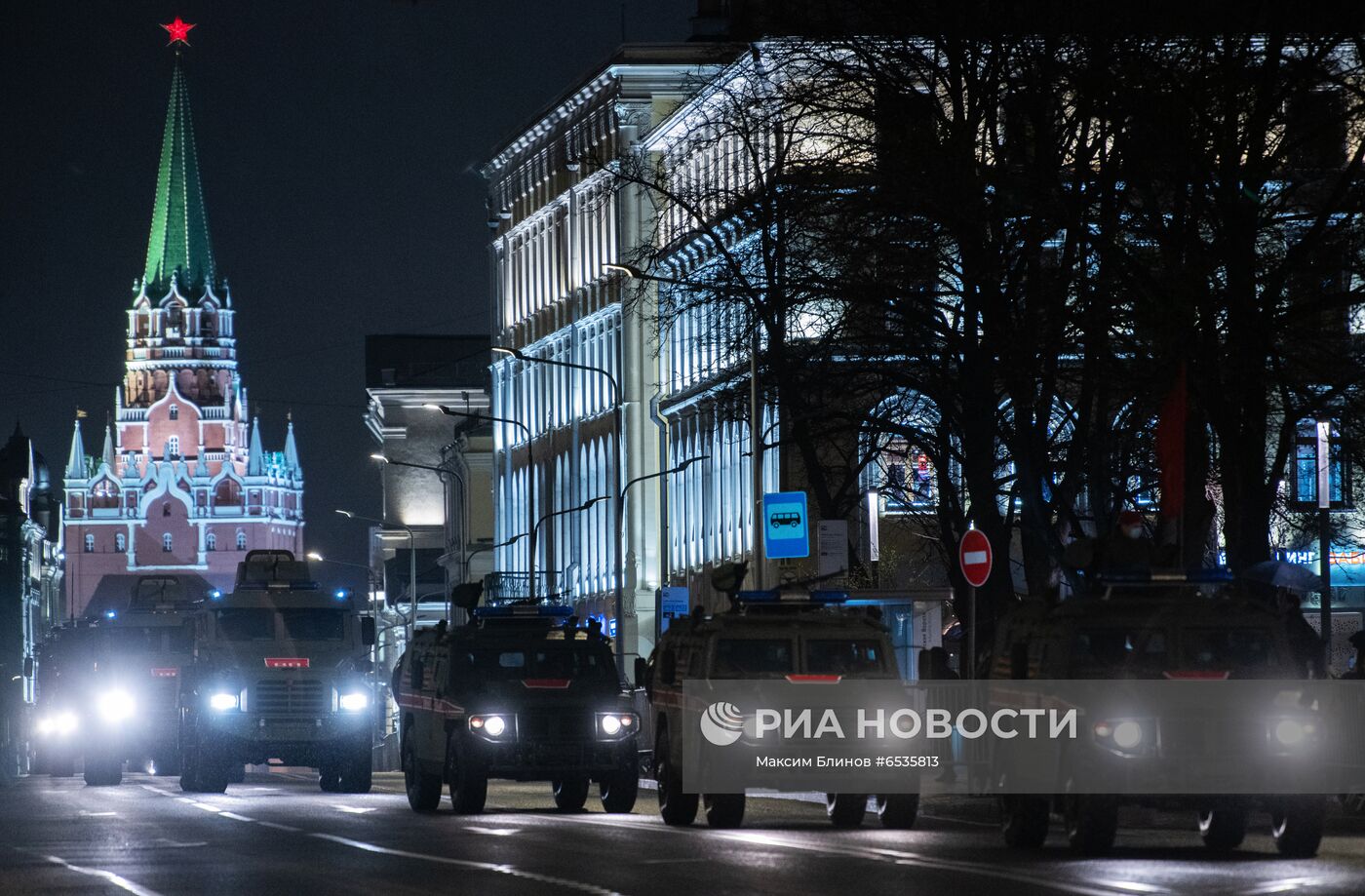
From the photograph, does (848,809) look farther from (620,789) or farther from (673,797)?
(620,789)

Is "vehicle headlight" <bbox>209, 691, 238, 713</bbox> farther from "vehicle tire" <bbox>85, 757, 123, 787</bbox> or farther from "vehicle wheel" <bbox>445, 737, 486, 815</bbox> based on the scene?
"vehicle wheel" <bbox>445, 737, 486, 815</bbox>

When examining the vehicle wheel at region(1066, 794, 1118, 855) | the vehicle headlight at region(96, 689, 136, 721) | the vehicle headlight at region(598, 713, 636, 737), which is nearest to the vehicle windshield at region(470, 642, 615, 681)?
the vehicle headlight at region(598, 713, 636, 737)

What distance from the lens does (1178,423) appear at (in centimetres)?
3012

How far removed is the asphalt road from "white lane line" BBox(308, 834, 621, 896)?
3 cm

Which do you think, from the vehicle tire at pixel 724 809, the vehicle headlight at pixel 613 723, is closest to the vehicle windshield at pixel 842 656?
the vehicle tire at pixel 724 809

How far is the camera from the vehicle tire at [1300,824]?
20.9 metres

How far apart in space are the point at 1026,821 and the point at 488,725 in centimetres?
950

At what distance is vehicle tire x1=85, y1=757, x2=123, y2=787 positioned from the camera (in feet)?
160

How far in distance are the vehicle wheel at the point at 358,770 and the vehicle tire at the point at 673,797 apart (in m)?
13.0

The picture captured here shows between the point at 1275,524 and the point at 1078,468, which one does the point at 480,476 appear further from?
the point at 1078,468

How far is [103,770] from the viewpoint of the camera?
161 feet

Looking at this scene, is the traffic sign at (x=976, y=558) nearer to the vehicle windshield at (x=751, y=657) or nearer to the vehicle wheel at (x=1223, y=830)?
the vehicle windshield at (x=751, y=657)

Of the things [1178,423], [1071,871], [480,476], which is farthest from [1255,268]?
[480,476]

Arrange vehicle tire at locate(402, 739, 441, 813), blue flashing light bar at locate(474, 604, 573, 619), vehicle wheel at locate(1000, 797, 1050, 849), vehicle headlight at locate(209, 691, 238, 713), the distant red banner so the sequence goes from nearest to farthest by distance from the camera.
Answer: vehicle wheel at locate(1000, 797, 1050, 849) < vehicle tire at locate(402, 739, 441, 813) < blue flashing light bar at locate(474, 604, 573, 619) < vehicle headlight at locate(209, 691, 238, 713) < the distant red banner
